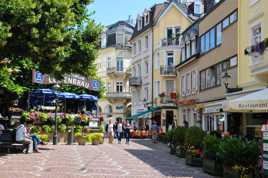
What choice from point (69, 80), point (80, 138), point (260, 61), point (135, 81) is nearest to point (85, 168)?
point (260, 61)

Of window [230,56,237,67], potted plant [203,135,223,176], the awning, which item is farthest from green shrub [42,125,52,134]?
the awning

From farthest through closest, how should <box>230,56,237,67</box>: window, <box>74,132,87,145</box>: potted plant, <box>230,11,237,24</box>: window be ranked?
<box>74,132,87,145</box>: potted plant < <box>230,56,237,67</box>: window < <box>230,11,237,24</box>: window

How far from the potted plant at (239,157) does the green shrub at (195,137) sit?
5425 mm

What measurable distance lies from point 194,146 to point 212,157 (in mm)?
3660

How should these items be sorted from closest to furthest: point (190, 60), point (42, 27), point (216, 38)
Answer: point (42, 27), point (216, 38), point (190, 60)

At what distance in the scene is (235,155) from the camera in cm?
1409

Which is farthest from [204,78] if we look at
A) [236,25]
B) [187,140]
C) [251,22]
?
[187,140]

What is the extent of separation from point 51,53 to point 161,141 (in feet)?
66.7

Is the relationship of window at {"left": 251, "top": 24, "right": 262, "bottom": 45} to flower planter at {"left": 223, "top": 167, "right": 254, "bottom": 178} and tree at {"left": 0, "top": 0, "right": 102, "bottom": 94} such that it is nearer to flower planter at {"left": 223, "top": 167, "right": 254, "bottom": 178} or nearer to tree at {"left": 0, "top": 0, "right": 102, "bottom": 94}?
tree at {"left": 0, "top": 0, "right": 102, "bottom": 94}

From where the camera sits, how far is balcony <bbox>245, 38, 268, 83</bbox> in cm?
2114

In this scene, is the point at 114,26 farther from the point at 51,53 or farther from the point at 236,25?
the point at 51,53

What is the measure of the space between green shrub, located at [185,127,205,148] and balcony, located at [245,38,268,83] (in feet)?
11.6

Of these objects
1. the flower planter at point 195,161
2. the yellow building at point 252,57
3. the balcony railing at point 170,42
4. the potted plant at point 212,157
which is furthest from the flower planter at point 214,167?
the balcony railing at point 170,42

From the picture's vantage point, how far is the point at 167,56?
59.3 meters
